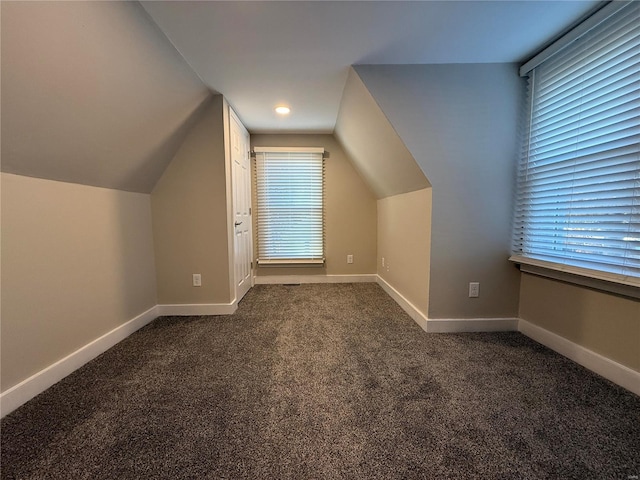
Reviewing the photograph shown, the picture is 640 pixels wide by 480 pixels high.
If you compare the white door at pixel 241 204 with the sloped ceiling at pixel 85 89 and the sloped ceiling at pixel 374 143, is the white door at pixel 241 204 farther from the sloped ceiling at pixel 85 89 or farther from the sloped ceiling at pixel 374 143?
the sloped ceiling at pixel 374 143

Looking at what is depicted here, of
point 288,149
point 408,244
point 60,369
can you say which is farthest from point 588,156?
point 60,369

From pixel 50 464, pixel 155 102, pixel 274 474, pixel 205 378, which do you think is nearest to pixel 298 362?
pixel 205 378

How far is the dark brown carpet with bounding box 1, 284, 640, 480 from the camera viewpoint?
975 mm

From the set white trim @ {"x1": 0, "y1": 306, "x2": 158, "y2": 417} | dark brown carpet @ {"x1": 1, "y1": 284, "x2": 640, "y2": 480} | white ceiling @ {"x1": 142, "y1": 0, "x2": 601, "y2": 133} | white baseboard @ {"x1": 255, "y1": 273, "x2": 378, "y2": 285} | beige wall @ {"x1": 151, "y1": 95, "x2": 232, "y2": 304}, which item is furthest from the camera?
white baseboard @ {"x1": 255, "y1": 273, "x2": 378, "y2": 285}

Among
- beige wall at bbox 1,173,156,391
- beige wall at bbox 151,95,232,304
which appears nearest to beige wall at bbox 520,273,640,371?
beige wall at bbox 151,95,232,304

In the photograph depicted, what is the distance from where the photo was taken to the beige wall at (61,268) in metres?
1.28

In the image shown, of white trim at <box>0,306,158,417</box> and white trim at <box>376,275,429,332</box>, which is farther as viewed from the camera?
white trim at <box>376,275,429,332</box>

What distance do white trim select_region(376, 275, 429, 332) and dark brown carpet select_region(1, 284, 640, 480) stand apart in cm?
22

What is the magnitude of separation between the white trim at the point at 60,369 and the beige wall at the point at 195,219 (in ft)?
1.65

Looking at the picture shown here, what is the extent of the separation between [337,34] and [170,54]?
1.10 m

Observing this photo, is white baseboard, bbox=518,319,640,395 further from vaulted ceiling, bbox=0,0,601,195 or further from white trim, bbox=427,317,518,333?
vaulted ceiling, bbox=0,0,601,195

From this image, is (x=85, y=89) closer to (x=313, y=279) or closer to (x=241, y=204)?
(x=241, y=204)

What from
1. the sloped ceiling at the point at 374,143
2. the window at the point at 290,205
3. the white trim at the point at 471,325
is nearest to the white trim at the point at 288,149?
the window at the point at 290,205

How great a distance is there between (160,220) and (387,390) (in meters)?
2.38
